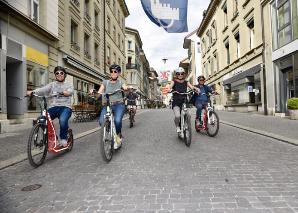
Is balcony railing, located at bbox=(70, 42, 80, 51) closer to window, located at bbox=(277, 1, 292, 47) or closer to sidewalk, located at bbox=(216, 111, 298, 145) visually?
sidewalk, located at bbox=(216, 111, 298, 145)

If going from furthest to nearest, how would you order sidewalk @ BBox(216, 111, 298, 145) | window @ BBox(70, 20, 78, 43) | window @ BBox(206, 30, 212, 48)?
window @ BBox(206, 30, 212, 48) → window @ BBox(70, 20, 78, 43) → sidewalk @ BBox(216, 111, 298, 145)

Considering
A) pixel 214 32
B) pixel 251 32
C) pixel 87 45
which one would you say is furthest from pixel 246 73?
pixel 214 32

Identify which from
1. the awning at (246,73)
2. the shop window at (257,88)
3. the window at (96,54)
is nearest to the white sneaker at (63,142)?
the awning at (246,73)

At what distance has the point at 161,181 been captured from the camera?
441cm

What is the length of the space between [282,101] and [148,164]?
13432mm

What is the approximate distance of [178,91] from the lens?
8.00 meters

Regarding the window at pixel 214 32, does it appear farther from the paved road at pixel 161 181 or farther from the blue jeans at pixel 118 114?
the blue jeans at pixel 118 114

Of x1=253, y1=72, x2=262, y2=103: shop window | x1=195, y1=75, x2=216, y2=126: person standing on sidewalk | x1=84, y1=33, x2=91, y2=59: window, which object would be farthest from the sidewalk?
x1=84, y1=33, x2=91, y2=59: window

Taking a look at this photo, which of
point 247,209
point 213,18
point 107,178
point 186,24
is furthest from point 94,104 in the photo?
point 213,18

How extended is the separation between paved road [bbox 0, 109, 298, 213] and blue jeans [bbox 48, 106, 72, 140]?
505 mm

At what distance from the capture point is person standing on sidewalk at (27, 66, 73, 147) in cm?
639

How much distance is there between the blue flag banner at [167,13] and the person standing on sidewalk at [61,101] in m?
4.47

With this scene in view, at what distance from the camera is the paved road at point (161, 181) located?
137 inches

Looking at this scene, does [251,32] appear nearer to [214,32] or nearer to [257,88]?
[257,88]
